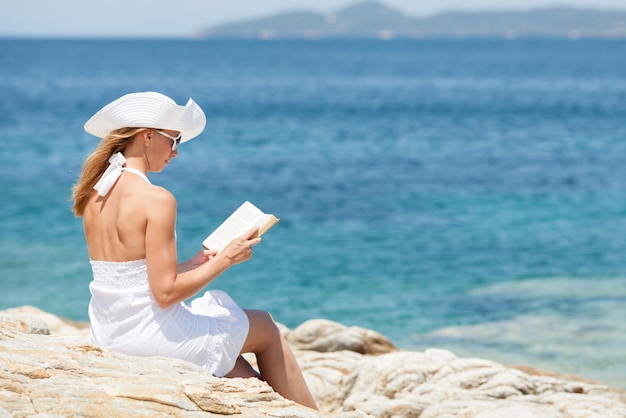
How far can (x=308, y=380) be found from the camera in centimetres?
783

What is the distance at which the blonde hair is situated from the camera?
5.22 metres

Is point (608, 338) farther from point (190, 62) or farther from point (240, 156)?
point (190, 62)

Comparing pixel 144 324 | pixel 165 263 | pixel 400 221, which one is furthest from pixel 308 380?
pixel 400 221

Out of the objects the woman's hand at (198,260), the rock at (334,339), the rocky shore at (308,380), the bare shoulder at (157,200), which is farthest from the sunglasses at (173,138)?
the rock at (334,339)

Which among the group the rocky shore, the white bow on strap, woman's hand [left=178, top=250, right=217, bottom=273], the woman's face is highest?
the woman's face

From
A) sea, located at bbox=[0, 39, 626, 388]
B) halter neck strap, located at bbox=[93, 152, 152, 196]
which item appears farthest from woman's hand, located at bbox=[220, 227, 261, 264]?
sea, located at bbox=[0, 39, 626, 388]

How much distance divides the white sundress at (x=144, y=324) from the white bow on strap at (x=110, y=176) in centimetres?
7

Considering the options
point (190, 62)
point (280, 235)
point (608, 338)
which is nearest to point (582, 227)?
point (280, 235)

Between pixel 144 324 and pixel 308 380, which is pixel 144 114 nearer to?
pixel 144 324

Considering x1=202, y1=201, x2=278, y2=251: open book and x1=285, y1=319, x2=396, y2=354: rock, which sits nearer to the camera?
x1=202, y1=201, x2=278, y2=251: open book

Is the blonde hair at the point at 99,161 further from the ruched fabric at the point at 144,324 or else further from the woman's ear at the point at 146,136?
the ruched fabric at the point at 144,324

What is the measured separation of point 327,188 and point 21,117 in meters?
24.9

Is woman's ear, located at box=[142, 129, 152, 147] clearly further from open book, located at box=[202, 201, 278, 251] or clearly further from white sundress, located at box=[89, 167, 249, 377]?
open book, located at box=[202, 201, 278, 251]

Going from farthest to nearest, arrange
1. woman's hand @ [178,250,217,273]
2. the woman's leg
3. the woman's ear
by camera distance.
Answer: the woman's leg
woman's hand @ [178,250,217,273]
the woman's ear
